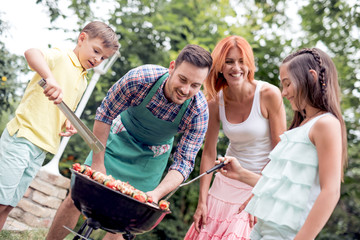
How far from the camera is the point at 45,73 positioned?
1917 millimetres

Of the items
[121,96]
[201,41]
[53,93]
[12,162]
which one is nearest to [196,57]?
[121,96]

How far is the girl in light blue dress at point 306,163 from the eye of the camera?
55.6 inches

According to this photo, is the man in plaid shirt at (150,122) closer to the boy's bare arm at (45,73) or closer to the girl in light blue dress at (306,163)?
the boy's bare arm at (45,73)

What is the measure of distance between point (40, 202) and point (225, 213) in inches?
92.2

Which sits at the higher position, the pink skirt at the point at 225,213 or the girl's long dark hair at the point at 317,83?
the girl's long dark hair at the point at 317,83

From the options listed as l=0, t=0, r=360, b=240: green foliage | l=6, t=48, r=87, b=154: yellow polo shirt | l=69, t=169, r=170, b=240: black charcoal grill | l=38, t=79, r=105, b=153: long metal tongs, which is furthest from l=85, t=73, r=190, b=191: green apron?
l=0, t=0, r=360, b=240: green foliage

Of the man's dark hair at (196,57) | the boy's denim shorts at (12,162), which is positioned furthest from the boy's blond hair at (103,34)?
the boy's denim shorts at (12,162)

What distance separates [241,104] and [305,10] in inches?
149

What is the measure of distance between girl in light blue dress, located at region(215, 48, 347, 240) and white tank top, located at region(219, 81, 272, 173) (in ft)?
2.05

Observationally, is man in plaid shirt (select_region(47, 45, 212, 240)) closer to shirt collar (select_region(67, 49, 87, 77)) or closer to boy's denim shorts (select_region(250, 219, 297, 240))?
shirt collar (select_region(67, 49, 87, 77))

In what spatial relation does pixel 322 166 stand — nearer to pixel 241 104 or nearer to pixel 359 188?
pixel 241 104

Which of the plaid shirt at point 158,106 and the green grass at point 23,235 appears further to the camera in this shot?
the green grass at point 23,235

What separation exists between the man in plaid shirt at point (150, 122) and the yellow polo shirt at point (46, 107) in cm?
26

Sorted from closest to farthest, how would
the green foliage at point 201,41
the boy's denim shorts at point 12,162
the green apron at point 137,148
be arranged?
the boy's denim shorts at point 12,162
the green apron at point 137,148
the green foliage at point 201,41
